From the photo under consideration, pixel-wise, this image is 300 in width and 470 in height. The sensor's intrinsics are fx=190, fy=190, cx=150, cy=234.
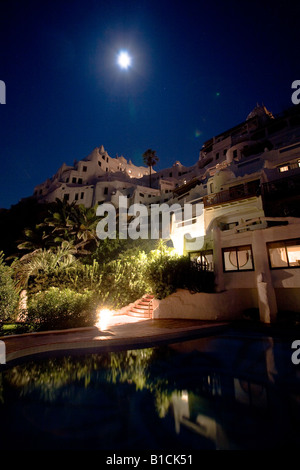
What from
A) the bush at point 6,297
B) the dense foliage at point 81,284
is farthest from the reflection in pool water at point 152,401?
the dense foliage at point 81,284

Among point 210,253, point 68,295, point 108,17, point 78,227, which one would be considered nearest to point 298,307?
point 210,253

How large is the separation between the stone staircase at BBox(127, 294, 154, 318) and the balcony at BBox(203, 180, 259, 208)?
1114 centimetres

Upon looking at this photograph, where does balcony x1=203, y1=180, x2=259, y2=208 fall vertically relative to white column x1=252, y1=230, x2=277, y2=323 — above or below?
above

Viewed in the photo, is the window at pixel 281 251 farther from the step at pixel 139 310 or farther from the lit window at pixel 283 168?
the lit window at pixel 283 168

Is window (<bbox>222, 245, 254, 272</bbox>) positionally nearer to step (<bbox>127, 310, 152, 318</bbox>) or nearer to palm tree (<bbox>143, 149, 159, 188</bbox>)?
step (<bbox>127, 310, 152, 318</bbox>)

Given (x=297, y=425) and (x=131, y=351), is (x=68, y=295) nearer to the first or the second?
(x=131, y=351)

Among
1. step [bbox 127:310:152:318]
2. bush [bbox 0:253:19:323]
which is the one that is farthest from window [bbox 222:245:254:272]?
bush [bbox 0:253:19:323]

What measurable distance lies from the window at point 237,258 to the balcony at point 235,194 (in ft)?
20.1

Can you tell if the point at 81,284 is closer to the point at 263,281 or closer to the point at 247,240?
the point at 263,281

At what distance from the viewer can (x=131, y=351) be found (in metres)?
7.24

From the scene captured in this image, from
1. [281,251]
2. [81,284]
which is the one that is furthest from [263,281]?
[81,284]

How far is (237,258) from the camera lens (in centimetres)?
1345

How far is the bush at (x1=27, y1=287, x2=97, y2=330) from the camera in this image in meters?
9.61
